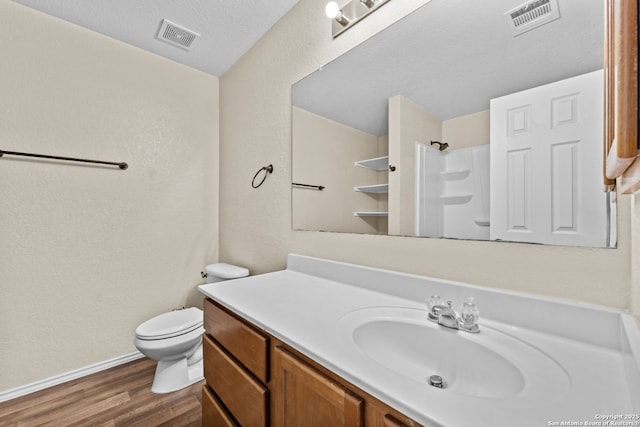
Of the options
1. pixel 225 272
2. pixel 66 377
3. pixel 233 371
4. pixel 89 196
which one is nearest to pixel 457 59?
pixel 233 371

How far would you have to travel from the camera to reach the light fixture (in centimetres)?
119

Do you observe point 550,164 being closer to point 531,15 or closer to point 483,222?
point 483,222

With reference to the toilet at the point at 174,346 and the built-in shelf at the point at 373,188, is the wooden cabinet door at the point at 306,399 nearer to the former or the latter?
the built-in shelf at the point at 373,188

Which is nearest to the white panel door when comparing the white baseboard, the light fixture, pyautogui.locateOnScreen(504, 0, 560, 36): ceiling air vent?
pyautogui.locateOnScreen(504, 0, 560, 36): ceiling air vent

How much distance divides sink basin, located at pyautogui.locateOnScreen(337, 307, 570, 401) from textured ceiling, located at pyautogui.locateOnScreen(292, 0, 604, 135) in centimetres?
69

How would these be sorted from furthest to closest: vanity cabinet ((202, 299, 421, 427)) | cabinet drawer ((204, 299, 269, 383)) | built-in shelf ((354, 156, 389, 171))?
1. built-in shelf ((354, 156, 389, 171))
2. cabinet drawer ((204, 299, 269, 383))
3. vanity cabinet ((202, 299, 421, 427))

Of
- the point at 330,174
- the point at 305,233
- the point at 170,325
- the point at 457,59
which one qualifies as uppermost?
the point at 457,59

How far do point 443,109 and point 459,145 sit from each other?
150mm

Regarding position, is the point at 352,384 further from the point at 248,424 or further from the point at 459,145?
the point at 459,145

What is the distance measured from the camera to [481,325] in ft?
2.57

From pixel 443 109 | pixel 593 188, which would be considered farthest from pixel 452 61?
pixel 593 188

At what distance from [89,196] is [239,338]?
163cm

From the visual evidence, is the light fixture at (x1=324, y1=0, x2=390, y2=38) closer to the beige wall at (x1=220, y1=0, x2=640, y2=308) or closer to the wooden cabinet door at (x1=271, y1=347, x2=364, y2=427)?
the beige wall at (x1=220, y1=0, x2=640, y2=308)

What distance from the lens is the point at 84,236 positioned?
70.1 inches
